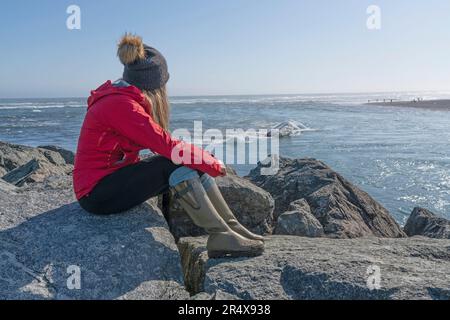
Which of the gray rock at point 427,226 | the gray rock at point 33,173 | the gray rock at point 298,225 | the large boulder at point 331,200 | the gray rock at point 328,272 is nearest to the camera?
the gray rock at point 328,272

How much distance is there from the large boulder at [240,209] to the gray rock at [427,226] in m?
2.13

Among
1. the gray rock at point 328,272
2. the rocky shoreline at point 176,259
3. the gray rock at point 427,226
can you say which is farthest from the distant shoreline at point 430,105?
the gray rock at point 328,272

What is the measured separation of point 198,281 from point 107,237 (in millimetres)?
767

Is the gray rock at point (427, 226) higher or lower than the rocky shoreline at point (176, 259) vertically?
lower

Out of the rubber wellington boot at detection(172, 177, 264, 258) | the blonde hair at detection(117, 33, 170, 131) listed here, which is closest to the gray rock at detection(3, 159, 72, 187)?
the blonde hair at detection(117, 33, 170, 131)

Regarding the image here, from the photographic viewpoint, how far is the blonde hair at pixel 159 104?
3445 mm

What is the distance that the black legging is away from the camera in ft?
11.0

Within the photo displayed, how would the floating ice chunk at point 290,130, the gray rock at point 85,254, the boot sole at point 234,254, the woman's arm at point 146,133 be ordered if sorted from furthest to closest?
the floating ice chunk at point 290,130 < the boot sole at point 234,254 < the woman's arm at point 146,133 < the gray rock at point 85,254

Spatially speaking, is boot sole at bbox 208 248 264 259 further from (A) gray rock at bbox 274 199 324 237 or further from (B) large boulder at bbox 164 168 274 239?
(A) gray rock at bbox 274 199 324 237

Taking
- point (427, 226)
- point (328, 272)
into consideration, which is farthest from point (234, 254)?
point (427, 226)

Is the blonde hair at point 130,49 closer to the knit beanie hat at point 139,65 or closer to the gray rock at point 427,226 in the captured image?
the knit beanie hat at point 139,65

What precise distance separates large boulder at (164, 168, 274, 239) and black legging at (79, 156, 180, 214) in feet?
3.16

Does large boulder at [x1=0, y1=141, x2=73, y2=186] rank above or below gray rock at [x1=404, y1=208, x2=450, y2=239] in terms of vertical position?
above
